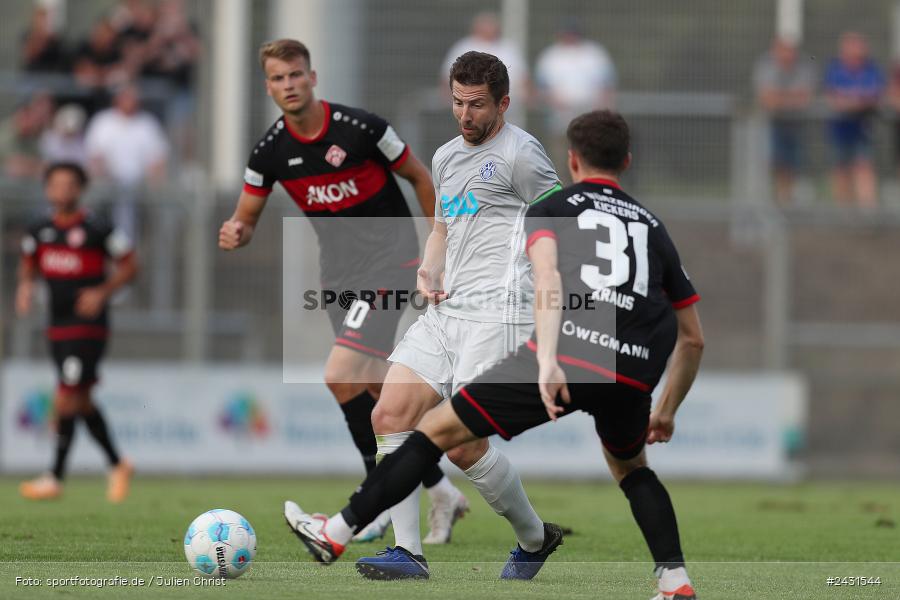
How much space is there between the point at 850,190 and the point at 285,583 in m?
12.4

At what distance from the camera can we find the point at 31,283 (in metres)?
12.7

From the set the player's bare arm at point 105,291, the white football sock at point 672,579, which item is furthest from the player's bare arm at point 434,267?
the player's bare arm at point 105,291

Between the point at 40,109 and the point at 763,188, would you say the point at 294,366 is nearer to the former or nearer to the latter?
the point at 40,109

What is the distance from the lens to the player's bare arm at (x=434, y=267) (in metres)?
7.02

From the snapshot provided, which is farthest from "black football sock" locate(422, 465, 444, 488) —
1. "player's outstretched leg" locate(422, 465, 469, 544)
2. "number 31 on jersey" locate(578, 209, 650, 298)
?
"number 31 on jersey" locate(578, 209, 650, 298)

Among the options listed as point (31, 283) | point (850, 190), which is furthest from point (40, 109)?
point (850, 190)

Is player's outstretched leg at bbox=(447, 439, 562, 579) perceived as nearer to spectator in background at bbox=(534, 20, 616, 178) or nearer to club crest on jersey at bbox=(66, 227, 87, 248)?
club crest on jersey at bbox=(66, 227, 87, 248)

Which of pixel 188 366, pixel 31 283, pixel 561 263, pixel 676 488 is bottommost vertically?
pixel 676 488

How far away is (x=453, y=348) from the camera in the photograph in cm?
715

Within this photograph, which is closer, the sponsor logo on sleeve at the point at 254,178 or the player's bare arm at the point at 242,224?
the player's bare arm at the point at 242,224

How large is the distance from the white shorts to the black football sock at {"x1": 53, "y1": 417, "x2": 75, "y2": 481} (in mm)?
6149

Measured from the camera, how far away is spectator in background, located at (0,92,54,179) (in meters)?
16.7

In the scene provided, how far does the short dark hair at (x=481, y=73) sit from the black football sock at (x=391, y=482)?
1.77m

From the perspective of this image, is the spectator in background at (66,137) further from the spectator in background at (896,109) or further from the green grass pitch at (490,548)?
the spectator in background at (896,109)
